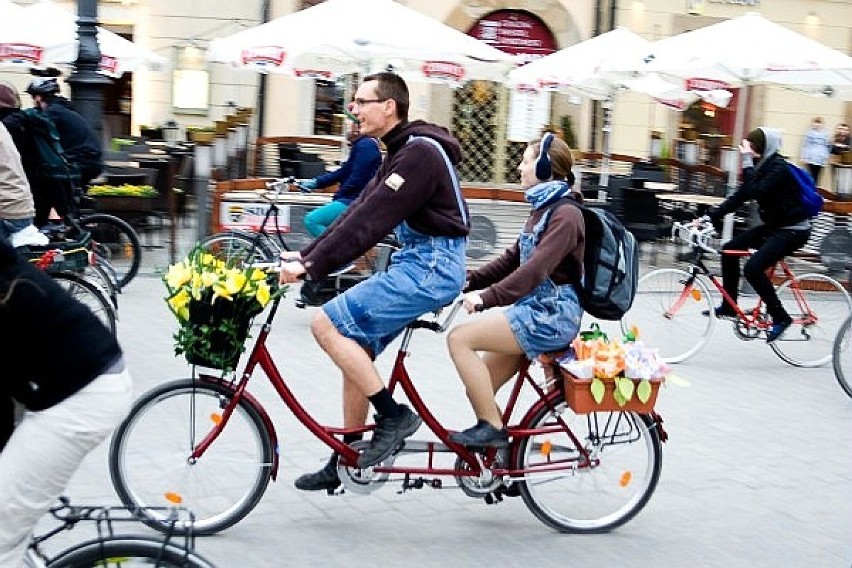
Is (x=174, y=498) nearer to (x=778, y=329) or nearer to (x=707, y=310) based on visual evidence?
(x=707, y=310)

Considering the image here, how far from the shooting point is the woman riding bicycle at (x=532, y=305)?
5441 mm

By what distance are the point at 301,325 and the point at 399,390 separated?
499 centimetres

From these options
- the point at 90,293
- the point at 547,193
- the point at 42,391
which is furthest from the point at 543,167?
the point at 90,293

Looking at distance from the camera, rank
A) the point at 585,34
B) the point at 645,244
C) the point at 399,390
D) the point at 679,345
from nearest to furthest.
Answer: the point at 399,390 < the point at 679,345 < the point at 645,244 < the point at 585,34

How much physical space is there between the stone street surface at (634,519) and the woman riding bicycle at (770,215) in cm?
72

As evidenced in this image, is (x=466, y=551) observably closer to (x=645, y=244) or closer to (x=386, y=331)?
(x=386, y=331)

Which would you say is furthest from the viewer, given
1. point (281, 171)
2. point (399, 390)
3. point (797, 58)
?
point (281, 171)

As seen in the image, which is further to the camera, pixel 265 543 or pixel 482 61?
pixel 482 61

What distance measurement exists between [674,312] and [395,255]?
4955 mm

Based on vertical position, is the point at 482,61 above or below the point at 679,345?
above

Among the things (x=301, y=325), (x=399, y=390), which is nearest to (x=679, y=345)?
(x=301, y=325)

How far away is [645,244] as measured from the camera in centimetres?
1653

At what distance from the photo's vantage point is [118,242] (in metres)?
12.1

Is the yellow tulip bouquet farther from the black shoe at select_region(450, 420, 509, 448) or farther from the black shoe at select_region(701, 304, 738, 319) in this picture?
the black shoe at select_region(701, 304, 738, 319)
